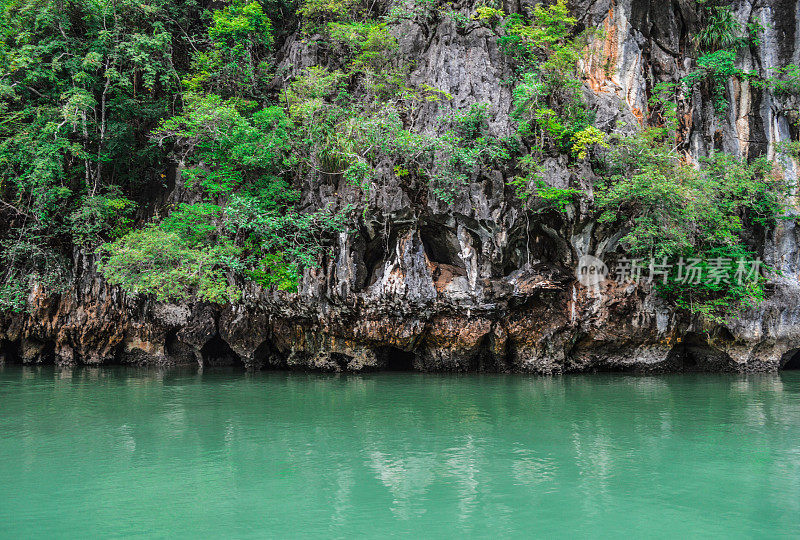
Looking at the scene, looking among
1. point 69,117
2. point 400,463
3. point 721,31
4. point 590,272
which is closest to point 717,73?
point 721,31

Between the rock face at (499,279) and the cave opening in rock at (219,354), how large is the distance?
1.14 metres

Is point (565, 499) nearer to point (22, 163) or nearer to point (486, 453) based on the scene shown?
point (486, 453)

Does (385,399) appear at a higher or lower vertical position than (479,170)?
lower

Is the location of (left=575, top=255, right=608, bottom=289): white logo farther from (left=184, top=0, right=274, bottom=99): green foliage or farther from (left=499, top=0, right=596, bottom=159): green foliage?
(left=184, top=0, right=274, bottom=99): green foliage

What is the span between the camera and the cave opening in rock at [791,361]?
47.7 feet

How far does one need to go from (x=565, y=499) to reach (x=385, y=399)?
18.7 feet

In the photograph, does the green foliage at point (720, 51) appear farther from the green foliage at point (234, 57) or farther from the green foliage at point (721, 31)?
the green foliage at point (234, 57)

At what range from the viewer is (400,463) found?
20.3 ft

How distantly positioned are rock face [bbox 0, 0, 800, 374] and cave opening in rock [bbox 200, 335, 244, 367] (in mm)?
1138

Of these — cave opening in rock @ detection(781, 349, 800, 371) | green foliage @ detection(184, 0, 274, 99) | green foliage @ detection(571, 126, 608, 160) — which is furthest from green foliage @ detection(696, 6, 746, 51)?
green foliage @ detection(184, 0, 274, 99)

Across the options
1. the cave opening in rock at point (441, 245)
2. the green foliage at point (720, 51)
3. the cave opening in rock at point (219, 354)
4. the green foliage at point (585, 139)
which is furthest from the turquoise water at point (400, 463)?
the green foliage at point (720, 51)

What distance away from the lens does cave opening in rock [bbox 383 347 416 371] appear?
600 inches

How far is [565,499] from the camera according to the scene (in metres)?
4.99

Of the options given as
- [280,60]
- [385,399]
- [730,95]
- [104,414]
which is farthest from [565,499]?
[280,60]
